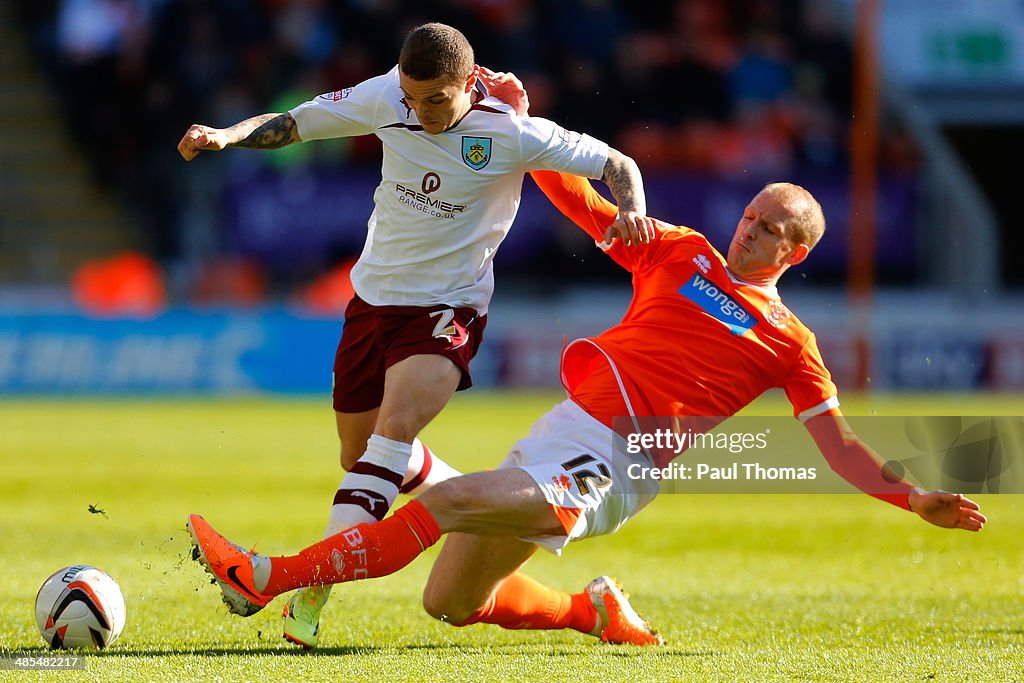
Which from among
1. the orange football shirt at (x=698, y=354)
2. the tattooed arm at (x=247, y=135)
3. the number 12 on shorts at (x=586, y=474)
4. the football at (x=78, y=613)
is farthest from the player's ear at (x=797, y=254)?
the football at (x=78, y=613)

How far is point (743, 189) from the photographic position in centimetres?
1867

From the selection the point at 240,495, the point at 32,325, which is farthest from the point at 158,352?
the point at 240,495

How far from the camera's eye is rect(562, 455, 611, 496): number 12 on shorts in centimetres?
496

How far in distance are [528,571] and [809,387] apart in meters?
2.91

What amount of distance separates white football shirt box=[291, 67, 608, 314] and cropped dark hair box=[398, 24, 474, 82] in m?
0.36

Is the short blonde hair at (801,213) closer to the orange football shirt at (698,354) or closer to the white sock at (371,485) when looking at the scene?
the orange football shirt at (698,354)

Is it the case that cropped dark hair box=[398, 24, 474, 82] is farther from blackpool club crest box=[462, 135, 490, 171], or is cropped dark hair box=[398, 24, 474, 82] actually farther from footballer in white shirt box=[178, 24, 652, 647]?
blackpool club crest box=[462, 135, 490, 171]

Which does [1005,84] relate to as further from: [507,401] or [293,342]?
[293,342]

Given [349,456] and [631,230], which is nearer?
[631,230]

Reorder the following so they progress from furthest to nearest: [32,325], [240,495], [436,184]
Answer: [32,325], [240,495], [436,184]

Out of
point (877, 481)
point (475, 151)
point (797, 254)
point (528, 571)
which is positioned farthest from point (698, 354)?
point (528, 571)

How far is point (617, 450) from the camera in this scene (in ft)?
16.7

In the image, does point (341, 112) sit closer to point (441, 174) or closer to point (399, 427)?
point (441, 174)

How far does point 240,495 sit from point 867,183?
34.6 feet
